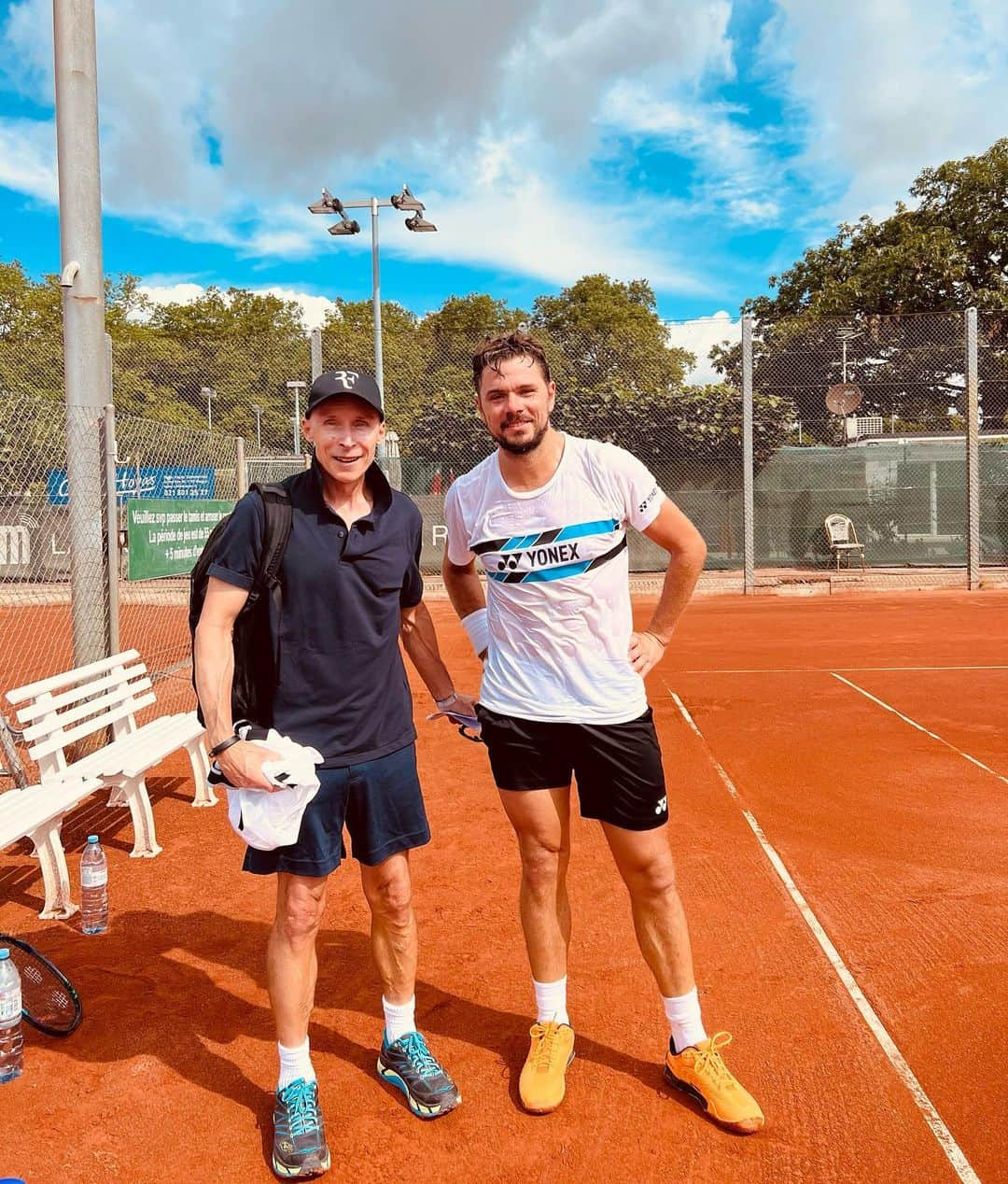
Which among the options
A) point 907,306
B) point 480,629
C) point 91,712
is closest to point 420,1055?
point 480,629

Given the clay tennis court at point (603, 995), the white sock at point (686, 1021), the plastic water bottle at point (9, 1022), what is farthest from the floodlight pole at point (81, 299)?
the white sock at point (686, 1021)

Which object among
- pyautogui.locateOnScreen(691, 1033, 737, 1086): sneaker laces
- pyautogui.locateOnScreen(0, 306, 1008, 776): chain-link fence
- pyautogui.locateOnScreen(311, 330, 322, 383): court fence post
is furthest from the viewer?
pyautogui.locateOnScreen(0, 306, 1008, 776): chain-link fence

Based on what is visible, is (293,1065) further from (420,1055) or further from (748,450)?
(748,450)

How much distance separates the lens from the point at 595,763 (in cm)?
279

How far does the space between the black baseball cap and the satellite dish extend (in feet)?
51.1

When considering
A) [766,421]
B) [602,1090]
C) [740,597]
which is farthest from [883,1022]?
[766,421]

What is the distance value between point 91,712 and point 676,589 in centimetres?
345

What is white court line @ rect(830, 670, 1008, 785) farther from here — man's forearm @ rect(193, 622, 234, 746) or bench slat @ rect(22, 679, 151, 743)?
bench slat @ rect(22, 679, 151, 743)

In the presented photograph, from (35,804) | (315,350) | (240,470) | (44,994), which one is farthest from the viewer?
(315,350)

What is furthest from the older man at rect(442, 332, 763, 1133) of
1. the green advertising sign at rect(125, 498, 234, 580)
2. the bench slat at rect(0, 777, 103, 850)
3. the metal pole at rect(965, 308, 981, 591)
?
the metal pole at rect(965, 308, 981, 591)

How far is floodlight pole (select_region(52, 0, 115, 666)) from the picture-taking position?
6.14 m

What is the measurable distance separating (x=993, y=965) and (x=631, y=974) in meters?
1.23

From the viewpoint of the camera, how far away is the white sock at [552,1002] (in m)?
2.93

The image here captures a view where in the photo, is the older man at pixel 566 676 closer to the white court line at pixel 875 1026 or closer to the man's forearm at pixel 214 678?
the white court line at pixel 875 1026
